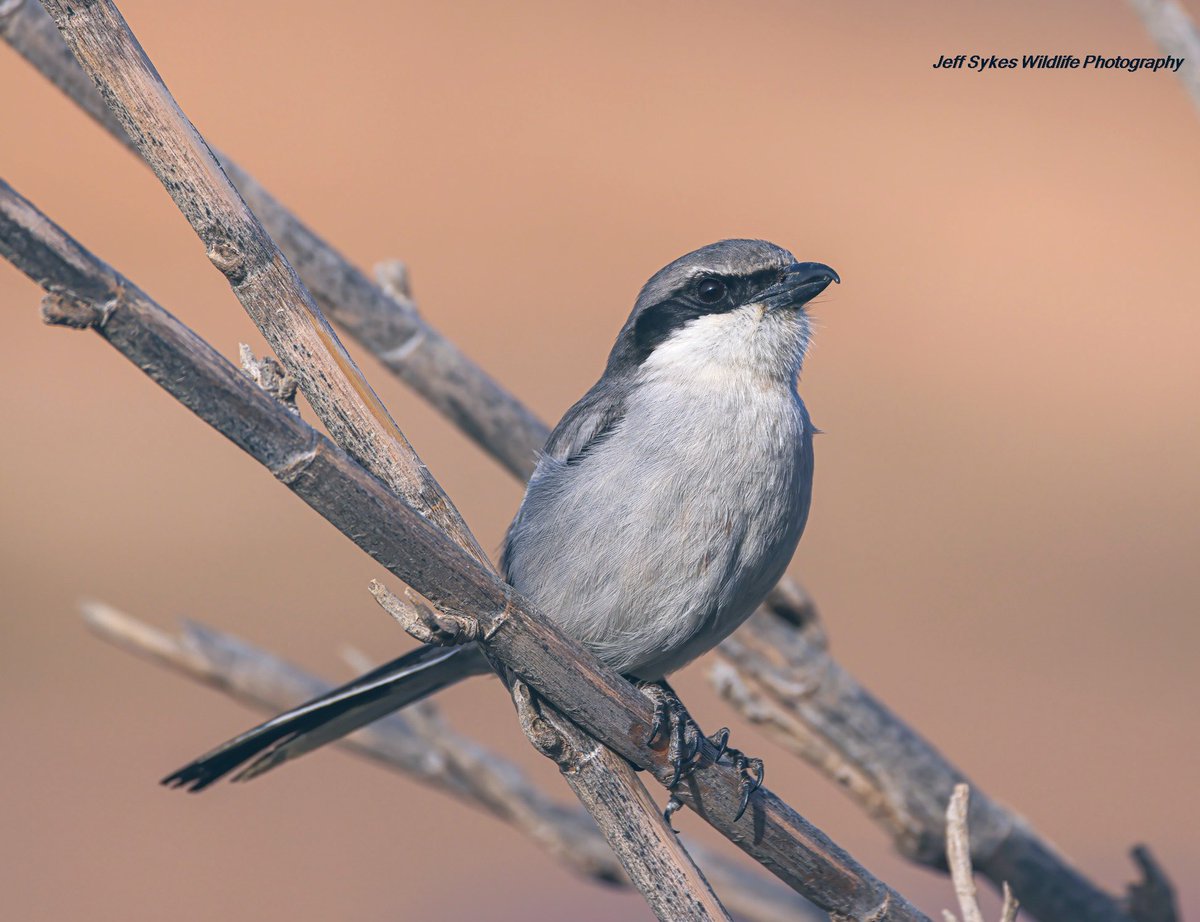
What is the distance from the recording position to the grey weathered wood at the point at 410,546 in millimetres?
1538

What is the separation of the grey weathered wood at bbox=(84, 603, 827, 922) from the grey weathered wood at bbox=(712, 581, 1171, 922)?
15.3 inches

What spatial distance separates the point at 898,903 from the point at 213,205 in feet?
5.76

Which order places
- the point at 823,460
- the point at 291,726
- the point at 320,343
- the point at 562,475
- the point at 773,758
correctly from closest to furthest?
the point at 320,343
the point at 291,726
the point at 562,475
the point at 773,758
the point at 823,460

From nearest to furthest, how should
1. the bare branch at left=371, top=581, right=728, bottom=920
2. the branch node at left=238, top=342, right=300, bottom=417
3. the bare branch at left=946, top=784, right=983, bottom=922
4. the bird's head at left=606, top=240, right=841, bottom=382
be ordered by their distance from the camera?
the branch node at left=238, top=342, right=300, bottom=417, the bare branch at left=371, top=581, right=728, bottom=920, the bare branch at left=946, top=784, right=983, bottom=922, the bird's head at left=606, top=240, right=841, bottom=382

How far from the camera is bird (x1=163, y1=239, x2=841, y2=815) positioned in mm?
2834

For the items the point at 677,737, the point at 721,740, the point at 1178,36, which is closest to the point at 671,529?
the point at 721,740

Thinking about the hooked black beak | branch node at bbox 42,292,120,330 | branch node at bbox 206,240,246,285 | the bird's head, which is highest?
the hooked black beak

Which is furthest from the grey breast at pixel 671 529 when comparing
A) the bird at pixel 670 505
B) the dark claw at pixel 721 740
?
the dark claw at pixel 721 740

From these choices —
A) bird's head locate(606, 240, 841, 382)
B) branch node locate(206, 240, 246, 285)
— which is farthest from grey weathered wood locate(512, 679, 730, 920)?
bird's head locate(606, 240, 841, 382)

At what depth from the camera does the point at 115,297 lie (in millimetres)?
1559

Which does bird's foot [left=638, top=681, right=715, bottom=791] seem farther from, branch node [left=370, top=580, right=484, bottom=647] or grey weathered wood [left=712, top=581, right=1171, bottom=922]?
grey weathered wood [left=712, top=581, right=1171, bottom=922]

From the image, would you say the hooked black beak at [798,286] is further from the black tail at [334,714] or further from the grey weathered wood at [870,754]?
the black tail at [334,714]

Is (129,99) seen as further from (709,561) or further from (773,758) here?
(773,758)


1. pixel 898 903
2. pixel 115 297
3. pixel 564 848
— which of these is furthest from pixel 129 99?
pixel 564 848
